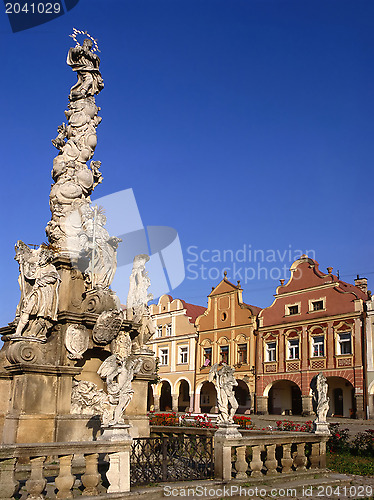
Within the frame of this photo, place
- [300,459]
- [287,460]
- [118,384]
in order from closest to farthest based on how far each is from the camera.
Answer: [118,384] < [287,460] < [300,459]

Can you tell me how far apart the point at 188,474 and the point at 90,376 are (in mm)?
3119

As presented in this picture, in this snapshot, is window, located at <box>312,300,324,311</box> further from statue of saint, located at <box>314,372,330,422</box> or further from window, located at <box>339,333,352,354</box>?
statue of saint, located at <box>314,372,330,422</box>

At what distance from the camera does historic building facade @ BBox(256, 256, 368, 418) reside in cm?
3516

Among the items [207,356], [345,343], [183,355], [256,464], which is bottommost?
[256,464]

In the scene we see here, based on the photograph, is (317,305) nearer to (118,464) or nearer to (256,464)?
(256,464)

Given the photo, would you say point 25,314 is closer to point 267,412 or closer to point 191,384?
point 267,412

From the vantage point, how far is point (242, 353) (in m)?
42.8

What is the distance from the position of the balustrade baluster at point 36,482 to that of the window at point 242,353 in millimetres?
36747

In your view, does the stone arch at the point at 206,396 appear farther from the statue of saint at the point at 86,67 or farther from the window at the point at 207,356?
the statue of saint at the point at 86,67

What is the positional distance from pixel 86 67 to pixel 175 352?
3697 centimetres

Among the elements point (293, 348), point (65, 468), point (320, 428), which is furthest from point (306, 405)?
point (65, 468)

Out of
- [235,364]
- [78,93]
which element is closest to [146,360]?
[78,93]

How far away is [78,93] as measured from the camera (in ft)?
43.1

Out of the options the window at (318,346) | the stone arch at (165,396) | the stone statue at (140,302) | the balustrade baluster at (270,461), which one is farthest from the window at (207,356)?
the balustrade baluster at (270,461)
